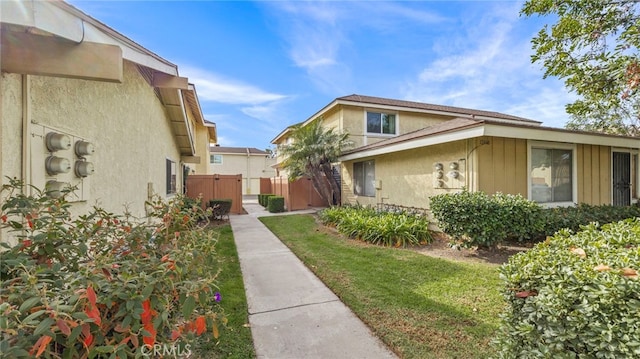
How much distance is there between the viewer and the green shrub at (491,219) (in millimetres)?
6512

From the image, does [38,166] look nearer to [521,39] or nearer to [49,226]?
[49,226]

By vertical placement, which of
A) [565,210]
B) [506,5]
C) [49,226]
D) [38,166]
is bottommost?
[565,210]

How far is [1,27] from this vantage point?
6.82ft

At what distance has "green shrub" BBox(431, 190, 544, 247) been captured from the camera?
6.51 metres

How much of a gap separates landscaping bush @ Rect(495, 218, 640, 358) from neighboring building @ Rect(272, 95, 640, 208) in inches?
214

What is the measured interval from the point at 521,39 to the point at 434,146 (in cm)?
465

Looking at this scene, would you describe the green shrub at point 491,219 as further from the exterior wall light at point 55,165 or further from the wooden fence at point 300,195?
the wooden fence at point 300,195

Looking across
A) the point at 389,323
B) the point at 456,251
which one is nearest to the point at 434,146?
the point at 456,251

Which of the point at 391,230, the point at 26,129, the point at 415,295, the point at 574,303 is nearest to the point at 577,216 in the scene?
the point at 391,230

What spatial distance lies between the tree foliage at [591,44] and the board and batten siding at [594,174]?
62.4 inches

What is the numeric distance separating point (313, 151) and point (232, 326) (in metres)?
10.6

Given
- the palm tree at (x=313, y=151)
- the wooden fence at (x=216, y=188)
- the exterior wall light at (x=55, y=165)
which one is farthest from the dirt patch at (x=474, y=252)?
the wooden fence at (x=216, y=188)

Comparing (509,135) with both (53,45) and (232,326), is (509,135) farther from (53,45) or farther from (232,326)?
(53,45)

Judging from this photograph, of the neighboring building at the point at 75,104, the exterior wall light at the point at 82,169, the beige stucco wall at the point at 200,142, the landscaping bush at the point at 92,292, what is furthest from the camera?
the beige stucco wall at the point at 200,142
